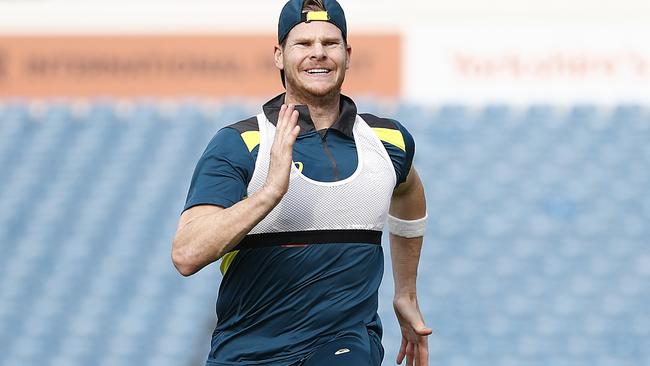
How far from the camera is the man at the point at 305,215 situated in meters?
3.37

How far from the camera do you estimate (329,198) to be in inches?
136

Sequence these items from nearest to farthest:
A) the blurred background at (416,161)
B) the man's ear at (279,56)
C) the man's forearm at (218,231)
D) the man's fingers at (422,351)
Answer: the man's forearm at (218,231), the man's ear at (279,56), the man's fingers at (422,351), the blurred background at (416,161)

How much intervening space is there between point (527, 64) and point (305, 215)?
841cm

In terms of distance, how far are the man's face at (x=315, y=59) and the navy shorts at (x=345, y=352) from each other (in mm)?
754

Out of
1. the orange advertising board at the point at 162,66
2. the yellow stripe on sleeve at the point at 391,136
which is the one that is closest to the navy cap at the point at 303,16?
the yellow stripe on sleeve at the point at 391,136

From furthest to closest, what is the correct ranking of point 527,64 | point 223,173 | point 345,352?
point 527,64
point 345,352
point 223,173

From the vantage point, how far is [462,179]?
10750 mm

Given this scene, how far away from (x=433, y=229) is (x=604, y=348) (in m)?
2.01

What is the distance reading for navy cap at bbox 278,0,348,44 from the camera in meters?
3.56

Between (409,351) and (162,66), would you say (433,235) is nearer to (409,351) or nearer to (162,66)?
(162,66)

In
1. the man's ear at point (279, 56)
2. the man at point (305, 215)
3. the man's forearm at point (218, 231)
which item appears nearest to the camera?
the man's forearm at point (218, 231)

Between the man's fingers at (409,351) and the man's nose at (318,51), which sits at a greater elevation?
the man's nose at (318,51)

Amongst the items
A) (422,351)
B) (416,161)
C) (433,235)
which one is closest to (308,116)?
(422,351)

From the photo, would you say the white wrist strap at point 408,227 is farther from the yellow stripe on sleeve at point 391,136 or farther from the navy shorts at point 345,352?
the navy shorts at point 345,352
